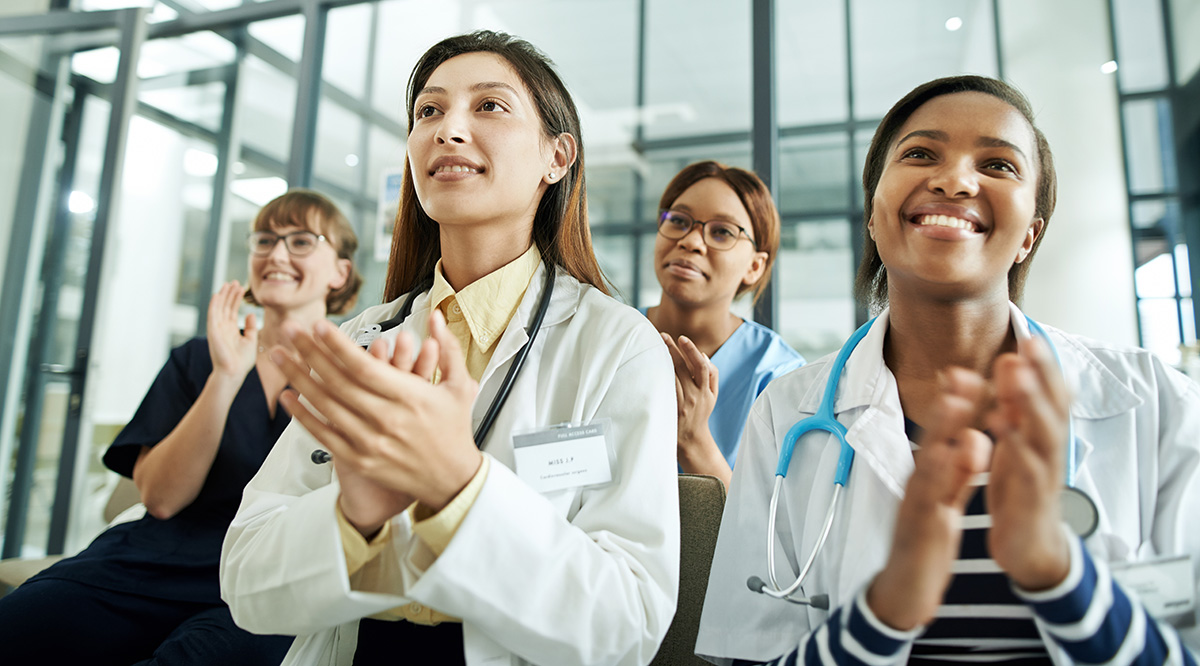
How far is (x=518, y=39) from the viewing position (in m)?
1.40

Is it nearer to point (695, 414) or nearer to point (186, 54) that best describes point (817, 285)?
point (695, 414)

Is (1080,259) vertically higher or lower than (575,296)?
higher

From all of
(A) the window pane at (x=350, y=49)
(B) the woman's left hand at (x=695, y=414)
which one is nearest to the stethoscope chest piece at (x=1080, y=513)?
(B) the woman's left hand at (x=695, y=414)

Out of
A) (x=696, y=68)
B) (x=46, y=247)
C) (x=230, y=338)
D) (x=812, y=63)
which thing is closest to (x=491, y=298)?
(x=230, y=338)

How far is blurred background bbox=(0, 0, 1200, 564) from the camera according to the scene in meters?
3.37

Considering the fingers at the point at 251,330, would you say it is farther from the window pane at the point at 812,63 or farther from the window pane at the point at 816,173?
the window pane at the point at 816,173

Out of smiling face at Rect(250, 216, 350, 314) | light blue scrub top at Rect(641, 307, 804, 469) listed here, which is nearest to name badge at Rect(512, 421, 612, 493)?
light blue scrub top at Rect(641, 307, 804, 469)

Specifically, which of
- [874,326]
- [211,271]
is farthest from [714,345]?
[211,271]

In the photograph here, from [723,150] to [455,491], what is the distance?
527 cm

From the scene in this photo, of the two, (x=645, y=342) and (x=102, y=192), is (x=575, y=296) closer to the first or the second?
(x=645, y=342)

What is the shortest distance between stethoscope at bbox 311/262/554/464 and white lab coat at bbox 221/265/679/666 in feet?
0.05

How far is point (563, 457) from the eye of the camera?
0.99m

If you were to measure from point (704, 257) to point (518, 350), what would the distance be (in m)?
1.18

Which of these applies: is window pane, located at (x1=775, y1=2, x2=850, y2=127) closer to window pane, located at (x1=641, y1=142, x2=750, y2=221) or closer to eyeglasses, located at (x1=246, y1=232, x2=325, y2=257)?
window pane, located at (x1=641, y1=142, x2=750, y2=221)
